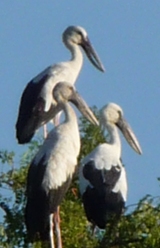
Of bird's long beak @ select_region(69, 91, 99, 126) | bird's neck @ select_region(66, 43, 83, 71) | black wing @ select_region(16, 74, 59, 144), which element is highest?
bird's neck @ select_region(66, 43, 83, 71)

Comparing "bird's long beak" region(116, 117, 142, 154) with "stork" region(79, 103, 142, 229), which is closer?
"stork" region(79, 103, 142, 229)

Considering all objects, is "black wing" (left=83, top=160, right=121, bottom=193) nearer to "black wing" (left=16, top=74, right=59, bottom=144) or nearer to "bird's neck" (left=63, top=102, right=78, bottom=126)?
"bird's neck" (left=63, top=102, right=78, bottom=126)

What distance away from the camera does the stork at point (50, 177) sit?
37.5ft

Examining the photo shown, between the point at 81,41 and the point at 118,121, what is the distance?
2318mm

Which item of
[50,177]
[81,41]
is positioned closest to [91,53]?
[81,41]

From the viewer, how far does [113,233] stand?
1048cm

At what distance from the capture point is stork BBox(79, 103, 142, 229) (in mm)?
11656

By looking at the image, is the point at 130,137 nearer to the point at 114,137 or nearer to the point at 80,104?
the point at 80,104

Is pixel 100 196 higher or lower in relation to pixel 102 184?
lower

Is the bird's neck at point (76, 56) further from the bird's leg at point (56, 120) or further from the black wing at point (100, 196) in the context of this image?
the black wing at point (100, 196)

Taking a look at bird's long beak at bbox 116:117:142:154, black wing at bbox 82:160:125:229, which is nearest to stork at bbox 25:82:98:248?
black wing at bbox 82:160:125:229

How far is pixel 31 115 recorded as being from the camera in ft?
46.9

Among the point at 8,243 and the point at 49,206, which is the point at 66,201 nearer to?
the point at 49,206

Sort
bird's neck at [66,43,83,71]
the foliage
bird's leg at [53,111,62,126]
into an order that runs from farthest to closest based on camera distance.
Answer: bird's neck at [66,43,83,71], bird's leg at [53,111,62,126], the foliage
